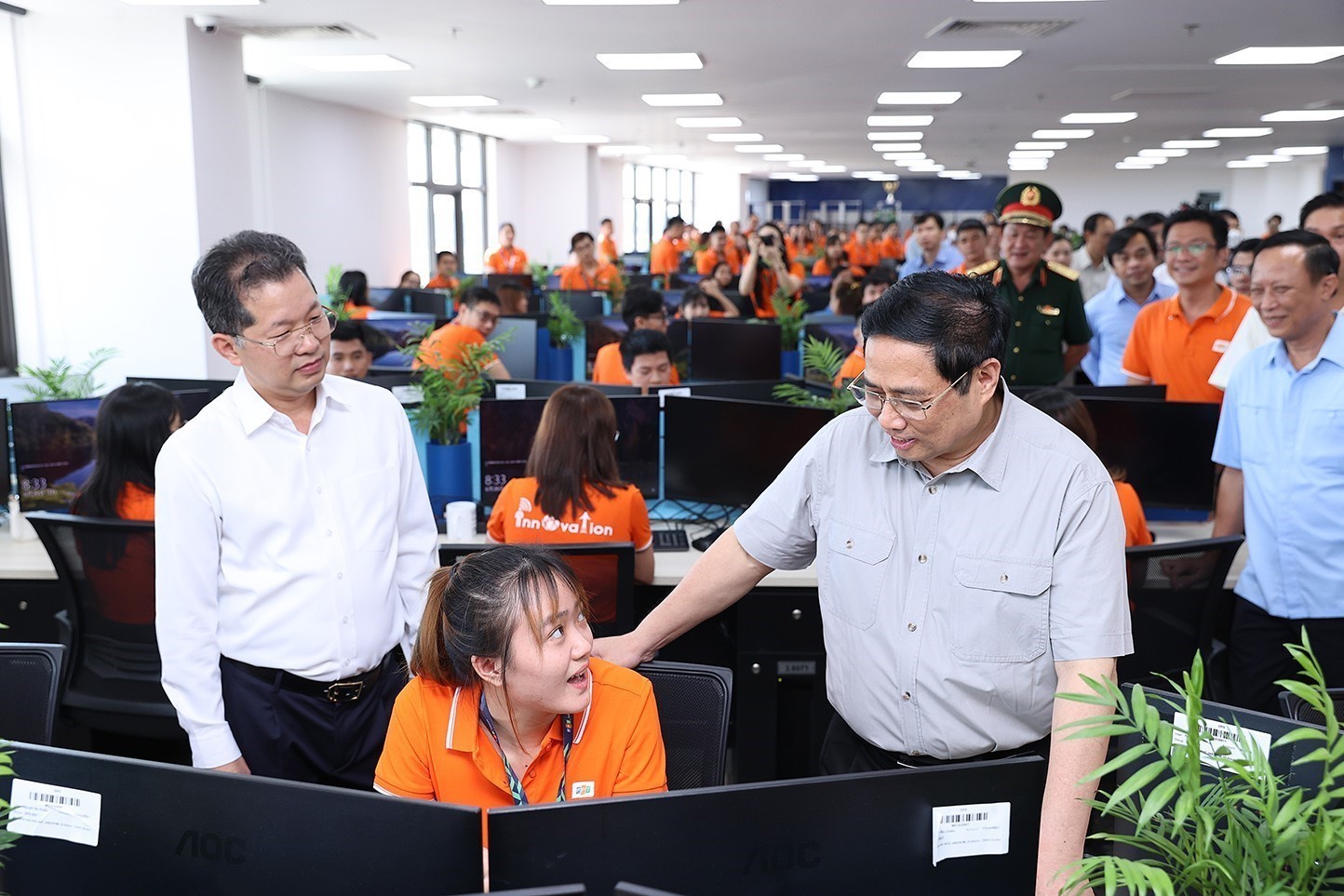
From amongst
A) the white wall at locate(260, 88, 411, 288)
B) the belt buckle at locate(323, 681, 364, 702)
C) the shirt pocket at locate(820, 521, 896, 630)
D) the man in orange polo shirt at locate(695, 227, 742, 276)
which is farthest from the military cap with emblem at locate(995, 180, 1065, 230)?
the white wall at locate(260, 88, 411, 288)

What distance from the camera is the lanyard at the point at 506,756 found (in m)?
1.57

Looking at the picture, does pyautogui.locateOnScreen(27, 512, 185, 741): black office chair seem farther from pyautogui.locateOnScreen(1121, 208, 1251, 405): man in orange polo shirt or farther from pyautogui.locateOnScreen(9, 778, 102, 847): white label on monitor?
pyautogui.locateOnScreen(1121, 208, 1251, 405): man in orange polo shirt

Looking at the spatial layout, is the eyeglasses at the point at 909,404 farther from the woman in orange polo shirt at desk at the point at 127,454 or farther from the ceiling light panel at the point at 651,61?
the ceiling light panel at the point at 651,61

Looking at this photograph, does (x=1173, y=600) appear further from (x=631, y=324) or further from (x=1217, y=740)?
(x=631, y=324)

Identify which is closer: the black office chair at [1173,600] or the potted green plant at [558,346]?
the black office chair at [1173,600]

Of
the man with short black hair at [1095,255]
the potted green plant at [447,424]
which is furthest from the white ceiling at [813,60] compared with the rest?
the potted green plant at [447,424]

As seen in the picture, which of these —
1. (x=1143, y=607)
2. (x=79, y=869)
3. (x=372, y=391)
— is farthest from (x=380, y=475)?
(x=1143, y=607)

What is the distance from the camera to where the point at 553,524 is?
2891 mm

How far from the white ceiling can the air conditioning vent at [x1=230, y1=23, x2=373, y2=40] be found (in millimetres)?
125

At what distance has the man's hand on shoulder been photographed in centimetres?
183

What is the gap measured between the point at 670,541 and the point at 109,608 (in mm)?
→ 1576

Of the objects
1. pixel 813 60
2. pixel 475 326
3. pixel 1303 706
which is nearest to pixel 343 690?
pixel 1303 706

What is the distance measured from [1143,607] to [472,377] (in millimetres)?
2279

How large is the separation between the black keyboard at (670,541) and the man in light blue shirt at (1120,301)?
92.7 inches
